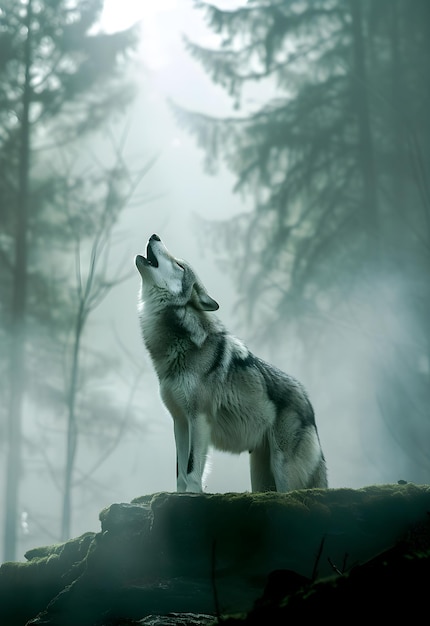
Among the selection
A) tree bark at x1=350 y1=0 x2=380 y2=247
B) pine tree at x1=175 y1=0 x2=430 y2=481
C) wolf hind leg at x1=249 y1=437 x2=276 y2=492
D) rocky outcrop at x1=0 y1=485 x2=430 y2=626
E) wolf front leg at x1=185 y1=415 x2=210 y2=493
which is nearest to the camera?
rocky outcrop at x1=0 y1=485 x2=430 y2=626

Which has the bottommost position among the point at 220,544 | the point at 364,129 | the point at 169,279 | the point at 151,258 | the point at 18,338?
the point at 220,544

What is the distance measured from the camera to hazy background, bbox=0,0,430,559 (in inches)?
561

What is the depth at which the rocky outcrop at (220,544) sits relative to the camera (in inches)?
137

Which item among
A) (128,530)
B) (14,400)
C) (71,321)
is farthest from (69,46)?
(128,530)

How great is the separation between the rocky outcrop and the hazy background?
893 centimetres

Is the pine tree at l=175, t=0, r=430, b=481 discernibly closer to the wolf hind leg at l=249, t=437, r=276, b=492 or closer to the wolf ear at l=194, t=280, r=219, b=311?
the wolf hind leg at l=249, t=437, r=276, b=492

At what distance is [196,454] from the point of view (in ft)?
14.5

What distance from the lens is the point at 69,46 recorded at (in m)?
16.1

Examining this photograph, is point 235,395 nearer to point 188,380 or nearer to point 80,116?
point 188,380

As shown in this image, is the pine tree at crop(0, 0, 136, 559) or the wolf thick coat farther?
the pine tree at crop(0, 0, 136, 559)

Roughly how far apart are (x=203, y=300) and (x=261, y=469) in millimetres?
1382

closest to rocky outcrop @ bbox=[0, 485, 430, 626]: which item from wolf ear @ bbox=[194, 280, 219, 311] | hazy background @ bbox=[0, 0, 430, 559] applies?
wolf ear @ bbox=[194, 280, 219, 311]

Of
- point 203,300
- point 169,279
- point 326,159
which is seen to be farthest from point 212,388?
point 326,159

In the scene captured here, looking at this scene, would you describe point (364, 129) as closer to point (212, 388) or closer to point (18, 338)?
point (18, 338)
